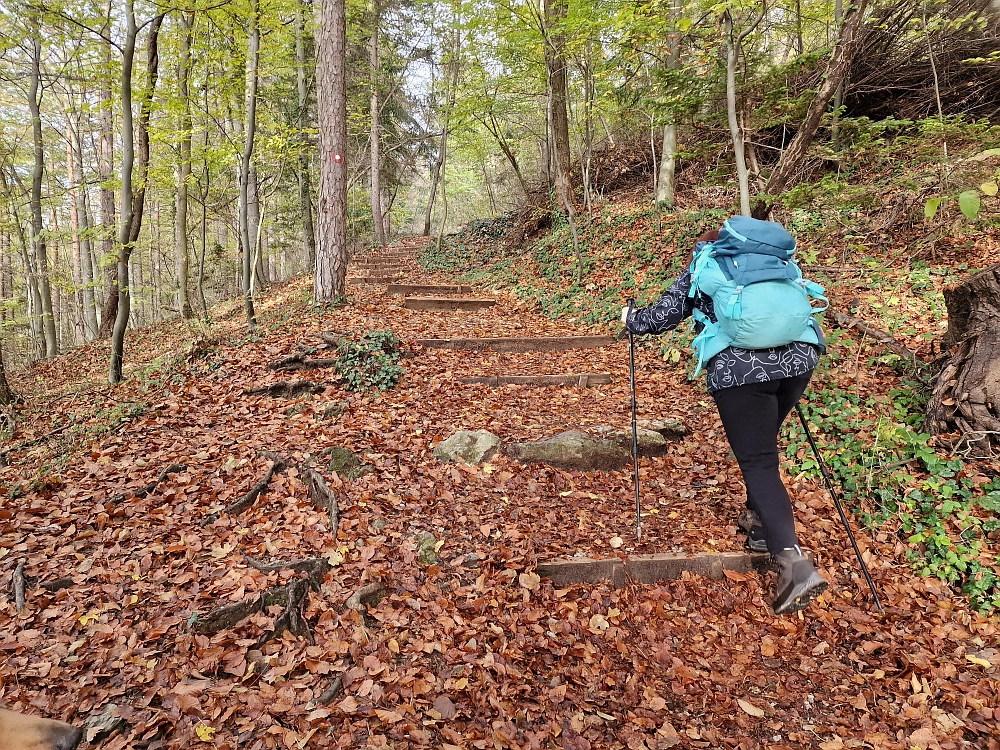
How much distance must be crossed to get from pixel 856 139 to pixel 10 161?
20.1 m

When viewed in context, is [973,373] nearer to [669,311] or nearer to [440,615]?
[669,311]

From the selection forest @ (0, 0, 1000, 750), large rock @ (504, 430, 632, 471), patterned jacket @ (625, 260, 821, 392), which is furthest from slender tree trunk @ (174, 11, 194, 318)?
patterned jacket @ (625, 260, 821, 392)

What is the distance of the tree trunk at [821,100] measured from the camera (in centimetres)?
525

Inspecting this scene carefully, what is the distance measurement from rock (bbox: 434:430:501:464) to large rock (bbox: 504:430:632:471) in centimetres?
17

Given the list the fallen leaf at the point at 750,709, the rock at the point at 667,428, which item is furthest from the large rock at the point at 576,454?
the fallen leaf at the point at 750,709

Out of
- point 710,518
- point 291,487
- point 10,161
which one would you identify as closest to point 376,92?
point 10,161

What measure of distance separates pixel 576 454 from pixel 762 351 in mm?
2014

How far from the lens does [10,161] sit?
44.1ft

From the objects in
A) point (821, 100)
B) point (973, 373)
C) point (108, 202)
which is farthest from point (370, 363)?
point (108, 202)

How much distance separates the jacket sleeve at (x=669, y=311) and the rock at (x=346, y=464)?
8.54 feet

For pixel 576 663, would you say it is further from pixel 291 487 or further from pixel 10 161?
pixel 10 161

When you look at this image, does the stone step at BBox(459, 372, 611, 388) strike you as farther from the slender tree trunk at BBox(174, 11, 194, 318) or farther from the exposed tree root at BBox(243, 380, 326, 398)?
the slender tree trunk at BBox(174, 11, 194, 318)

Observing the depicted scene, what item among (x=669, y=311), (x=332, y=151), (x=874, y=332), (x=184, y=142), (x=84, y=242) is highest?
(x=184, y=142)

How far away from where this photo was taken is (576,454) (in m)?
4.52
